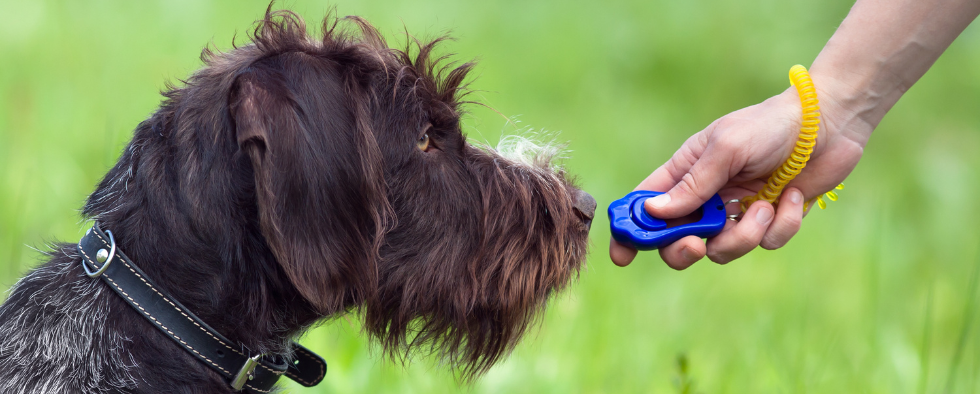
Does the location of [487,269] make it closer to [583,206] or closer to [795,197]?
[583,206]

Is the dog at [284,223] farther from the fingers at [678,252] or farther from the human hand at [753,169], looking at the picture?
the human hand at [753,169]

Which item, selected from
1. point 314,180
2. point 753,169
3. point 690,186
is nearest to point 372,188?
point 314,180

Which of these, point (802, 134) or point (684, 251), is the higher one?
point (802, 134)

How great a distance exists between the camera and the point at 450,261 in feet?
8.57

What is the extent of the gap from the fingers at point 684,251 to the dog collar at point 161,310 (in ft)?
4.66

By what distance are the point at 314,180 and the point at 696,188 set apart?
4.15ft

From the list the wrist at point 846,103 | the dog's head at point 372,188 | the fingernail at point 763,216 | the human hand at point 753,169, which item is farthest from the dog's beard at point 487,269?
the wrist at point 846,103

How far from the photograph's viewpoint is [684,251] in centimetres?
258

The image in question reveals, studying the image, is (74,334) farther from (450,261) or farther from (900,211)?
(900,211)

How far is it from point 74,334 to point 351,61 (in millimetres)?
1187

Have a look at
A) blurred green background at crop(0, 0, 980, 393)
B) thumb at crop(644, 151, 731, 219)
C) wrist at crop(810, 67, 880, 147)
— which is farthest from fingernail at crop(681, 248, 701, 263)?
wrist at crop(810, 67, 880, 147)

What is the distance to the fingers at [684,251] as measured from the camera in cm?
255

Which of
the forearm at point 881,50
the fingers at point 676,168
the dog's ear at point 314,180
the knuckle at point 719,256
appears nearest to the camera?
the dog's ear at point 314,180

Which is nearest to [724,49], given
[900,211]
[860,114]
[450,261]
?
[900,211]
